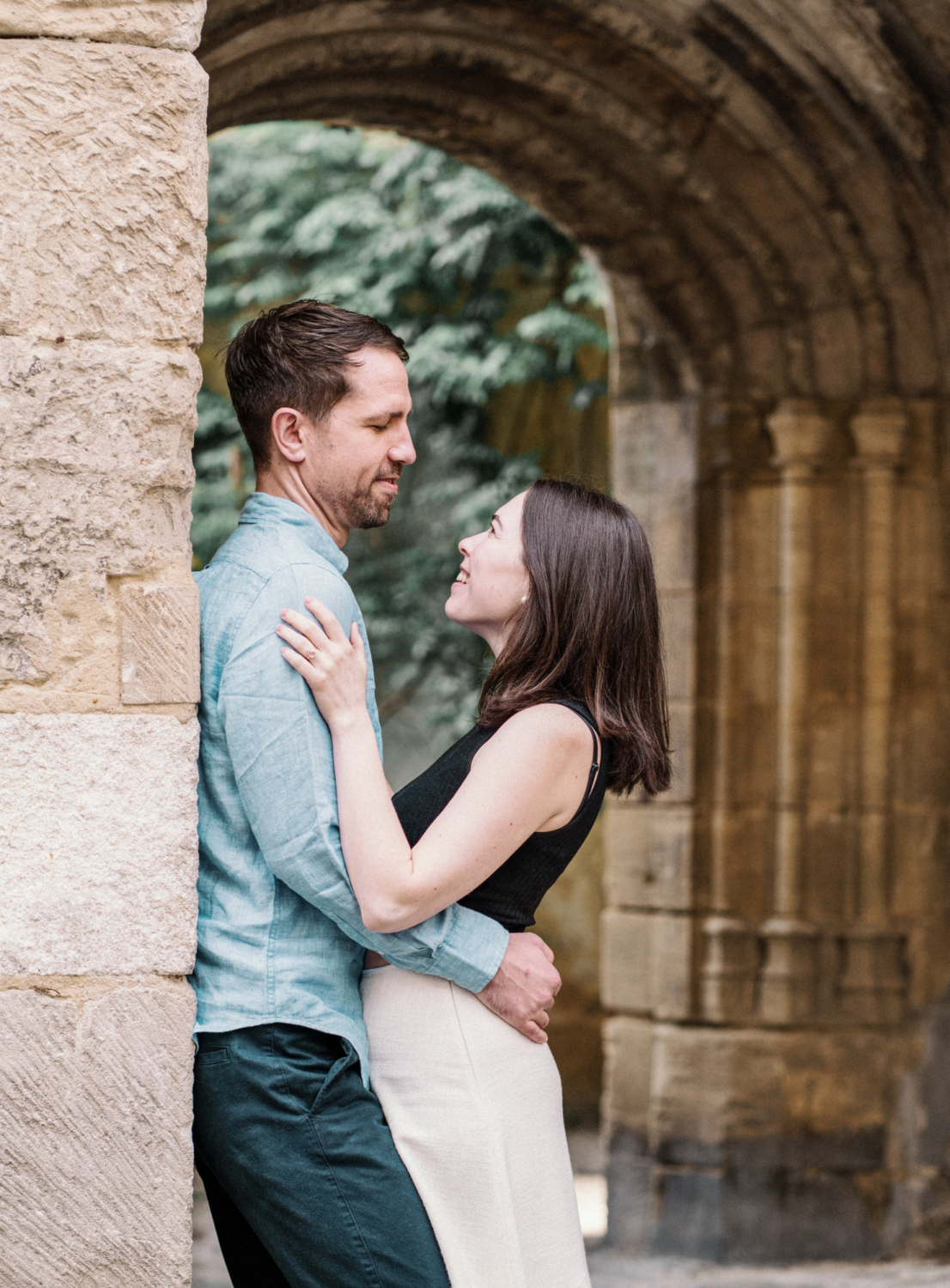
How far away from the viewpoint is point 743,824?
572 centimetres

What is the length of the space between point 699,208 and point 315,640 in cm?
399

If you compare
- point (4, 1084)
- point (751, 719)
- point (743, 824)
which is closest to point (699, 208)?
point (751, 719)

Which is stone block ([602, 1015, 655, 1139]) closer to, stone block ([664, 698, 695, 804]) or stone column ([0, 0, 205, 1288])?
stone block ([664, 698, 695, 804])

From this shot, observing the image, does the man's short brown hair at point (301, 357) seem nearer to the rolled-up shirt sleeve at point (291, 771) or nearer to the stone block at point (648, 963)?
the rolled-up shirt sleeve at point (291, 771)

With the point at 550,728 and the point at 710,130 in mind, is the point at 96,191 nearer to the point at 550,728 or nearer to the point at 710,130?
the point at 550,728

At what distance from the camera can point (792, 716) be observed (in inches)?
222

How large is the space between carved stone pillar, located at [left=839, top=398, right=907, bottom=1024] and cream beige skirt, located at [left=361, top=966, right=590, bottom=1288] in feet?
12.3

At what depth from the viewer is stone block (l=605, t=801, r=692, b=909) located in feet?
18.9

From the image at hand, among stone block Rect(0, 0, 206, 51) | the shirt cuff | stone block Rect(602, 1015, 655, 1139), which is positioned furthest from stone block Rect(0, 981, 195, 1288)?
stone block Rect(602, 1015, 655, 1139)

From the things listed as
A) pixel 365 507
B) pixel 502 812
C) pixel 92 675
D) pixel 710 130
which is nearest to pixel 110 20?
pixel 365 507

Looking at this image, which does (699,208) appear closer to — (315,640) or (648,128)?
(648,128)

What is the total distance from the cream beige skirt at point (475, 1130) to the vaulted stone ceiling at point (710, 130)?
3.15m

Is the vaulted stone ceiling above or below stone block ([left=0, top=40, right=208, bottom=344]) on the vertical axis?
above

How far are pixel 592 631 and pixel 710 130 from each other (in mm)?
3528
